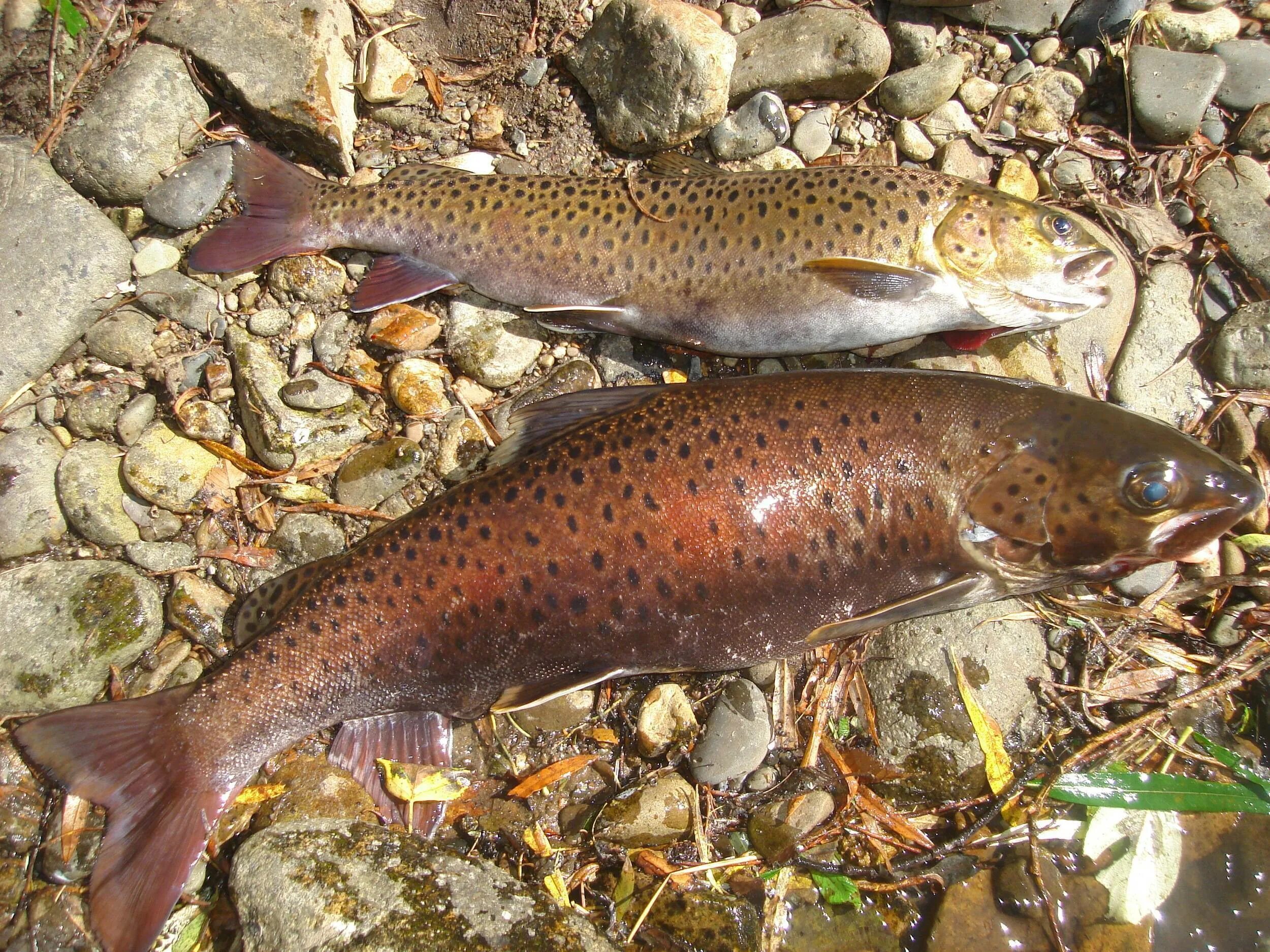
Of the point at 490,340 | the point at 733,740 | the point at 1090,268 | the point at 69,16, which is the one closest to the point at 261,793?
the point at 733,740

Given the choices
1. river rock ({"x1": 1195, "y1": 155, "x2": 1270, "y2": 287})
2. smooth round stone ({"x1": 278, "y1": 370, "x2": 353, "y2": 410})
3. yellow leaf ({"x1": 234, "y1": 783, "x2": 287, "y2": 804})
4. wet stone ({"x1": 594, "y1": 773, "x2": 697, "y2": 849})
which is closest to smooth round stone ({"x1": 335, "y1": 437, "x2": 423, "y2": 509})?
smooth round stone ({"x1": 278, "y1": 370, "x2": 353, "y2": 410})

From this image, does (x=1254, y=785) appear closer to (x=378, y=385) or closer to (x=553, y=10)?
(x=378, y=385)

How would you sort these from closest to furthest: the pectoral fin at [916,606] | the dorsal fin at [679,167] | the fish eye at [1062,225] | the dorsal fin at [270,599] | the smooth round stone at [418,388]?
the pectoral fin at [916,606], the dorsal fin at [270,599], the fish eye at [1062,225], the smooth round stone at [418,388], the dorsal fin at [679,167]

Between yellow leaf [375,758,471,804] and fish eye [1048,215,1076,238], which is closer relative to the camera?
yellow leaf [375,758,471,804]

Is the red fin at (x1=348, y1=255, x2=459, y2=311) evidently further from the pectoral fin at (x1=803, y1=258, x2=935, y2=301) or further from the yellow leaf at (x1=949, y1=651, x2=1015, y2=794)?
the yellow leaf at (x1=949, y1=651, x2=1015, y2=794)

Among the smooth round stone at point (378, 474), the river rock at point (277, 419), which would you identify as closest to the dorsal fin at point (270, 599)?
the smooth round stone at point (378, 474)

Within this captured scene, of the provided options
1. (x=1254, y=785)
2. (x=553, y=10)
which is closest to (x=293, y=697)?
(x=553, y=10)

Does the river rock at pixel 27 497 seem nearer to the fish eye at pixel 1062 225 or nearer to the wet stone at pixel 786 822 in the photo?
the wet stone at pixel 786 822
